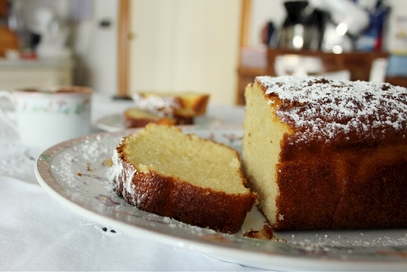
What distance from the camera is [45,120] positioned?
1156 millimetres

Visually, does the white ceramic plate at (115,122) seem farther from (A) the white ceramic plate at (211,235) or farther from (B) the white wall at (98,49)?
(B) the white wall at (98,49)

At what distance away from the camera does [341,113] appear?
2.39ft

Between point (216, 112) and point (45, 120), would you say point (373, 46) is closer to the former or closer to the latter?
point (216, 112)

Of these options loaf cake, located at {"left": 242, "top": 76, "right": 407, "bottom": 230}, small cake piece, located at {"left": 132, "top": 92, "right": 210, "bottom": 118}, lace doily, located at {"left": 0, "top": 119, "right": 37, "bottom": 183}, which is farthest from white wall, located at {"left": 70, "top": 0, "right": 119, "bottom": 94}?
loaf cake, located at {"left": 242, "top": 76, "right": 407, "bottom": 230}

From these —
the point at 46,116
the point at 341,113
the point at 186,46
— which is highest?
the point at 186,46

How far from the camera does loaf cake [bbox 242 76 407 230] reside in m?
0.73

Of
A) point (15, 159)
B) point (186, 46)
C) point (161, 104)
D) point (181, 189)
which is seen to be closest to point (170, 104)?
point (161, 104)

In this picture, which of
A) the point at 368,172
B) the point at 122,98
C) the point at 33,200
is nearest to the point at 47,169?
the point at 33,200

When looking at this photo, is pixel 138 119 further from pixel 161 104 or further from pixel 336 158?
pixel 336 158

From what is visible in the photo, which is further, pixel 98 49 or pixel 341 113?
pixel 98 49

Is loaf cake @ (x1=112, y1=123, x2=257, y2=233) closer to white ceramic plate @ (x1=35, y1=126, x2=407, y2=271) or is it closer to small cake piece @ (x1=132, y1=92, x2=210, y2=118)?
white ceramic plate @ (x1=35, y1=126, x2=407, y2=271)

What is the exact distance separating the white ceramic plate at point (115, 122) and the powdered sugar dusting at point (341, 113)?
2.45 ft

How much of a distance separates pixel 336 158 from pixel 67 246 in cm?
55

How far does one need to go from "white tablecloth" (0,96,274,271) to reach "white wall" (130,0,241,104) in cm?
401
